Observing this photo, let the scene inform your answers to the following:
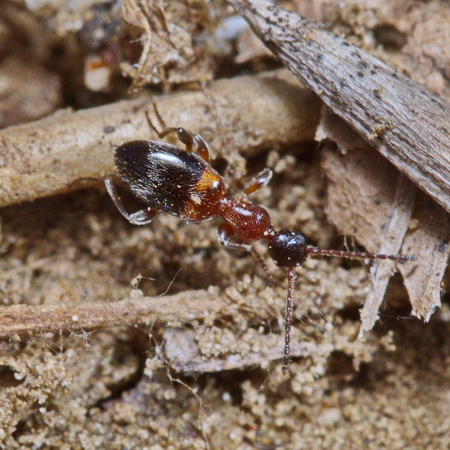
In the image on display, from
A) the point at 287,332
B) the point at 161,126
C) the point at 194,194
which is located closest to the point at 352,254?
the point at 287,332

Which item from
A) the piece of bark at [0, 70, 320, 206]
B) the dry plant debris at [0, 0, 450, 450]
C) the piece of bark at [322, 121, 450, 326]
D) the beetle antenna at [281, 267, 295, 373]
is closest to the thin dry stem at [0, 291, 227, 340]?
the dry plant debris at [0, 0, 450, 450]

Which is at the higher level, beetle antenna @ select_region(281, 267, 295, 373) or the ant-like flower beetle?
the ant-like flower beetle

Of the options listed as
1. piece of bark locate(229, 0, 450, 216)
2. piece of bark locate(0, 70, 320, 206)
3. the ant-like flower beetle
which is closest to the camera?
piece of bark locate(229, 0, 450, 216)

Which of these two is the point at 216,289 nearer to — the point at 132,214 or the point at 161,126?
the point at 132,214

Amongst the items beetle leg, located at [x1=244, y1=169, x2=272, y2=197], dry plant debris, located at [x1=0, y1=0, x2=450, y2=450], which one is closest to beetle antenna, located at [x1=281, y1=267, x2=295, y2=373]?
dry plant debris, located at [x1=0, y1=0, x2=450, y2=450]

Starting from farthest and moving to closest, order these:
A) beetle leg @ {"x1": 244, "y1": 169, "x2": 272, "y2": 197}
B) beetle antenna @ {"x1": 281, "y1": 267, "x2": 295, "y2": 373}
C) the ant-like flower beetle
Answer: beetle leg @ {"x1": 244, "y1": 169, "x2": 272, "y2": 197} < the ant-like flower beetle < beetle antenna @ {"x1": 281, "y1": 267, "x2": 295, "y2": 373}

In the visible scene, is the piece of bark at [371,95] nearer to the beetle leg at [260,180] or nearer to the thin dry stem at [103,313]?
the beetle leg at [260,180]

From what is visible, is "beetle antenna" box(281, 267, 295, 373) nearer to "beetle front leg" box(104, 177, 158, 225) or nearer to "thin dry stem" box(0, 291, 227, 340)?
"thin dry stem" box(0, 291, 227, 340)

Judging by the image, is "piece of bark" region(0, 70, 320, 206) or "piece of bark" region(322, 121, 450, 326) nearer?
"piece of bark" region(322, 121, 450, 326)
